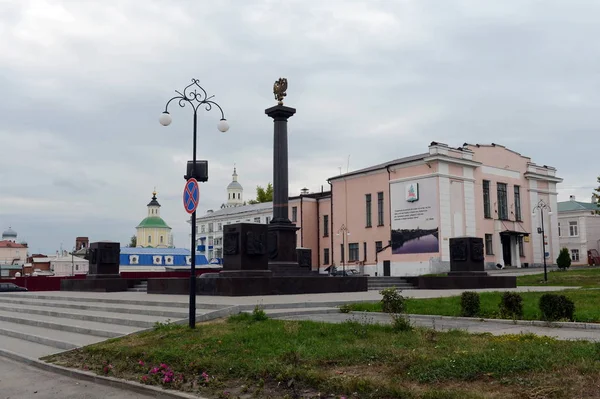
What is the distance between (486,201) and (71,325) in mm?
42737

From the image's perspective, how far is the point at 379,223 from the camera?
51812mm

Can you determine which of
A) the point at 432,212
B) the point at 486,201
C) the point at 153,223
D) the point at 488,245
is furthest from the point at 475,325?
the point at 153,223

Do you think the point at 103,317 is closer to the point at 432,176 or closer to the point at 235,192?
the point at 432,176

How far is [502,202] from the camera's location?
51.9m

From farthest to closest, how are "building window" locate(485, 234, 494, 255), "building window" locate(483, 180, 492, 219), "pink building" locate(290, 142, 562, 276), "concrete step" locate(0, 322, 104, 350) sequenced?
1. "building window" locate(483, 180, 492, 219)
2. "building window" locate(485, 234, 494, 255)
3. "pink building" locate(290, 142, 562, 276)
4. "concrete step" locate(0, 322, 104, 350)

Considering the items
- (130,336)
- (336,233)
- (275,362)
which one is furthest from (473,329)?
(336,233)

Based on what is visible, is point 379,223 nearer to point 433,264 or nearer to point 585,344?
point 433,264

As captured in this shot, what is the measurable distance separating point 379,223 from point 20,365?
140ft

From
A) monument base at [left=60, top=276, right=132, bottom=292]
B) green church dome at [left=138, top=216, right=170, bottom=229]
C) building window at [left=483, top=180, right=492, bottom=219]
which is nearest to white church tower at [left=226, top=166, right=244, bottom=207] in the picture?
green church dome at [left=138, top=216, right=170, bottom=229]

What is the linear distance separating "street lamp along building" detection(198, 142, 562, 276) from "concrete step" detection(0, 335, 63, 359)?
36.0 m

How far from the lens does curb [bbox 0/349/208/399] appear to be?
7.66 metres

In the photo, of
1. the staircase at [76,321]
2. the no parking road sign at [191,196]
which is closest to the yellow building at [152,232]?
the staircase at [76,321]

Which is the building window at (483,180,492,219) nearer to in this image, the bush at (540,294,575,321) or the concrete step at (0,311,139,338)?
the bush at (540,294,575,321)

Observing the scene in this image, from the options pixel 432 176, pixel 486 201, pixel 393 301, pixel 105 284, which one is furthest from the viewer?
pixel 486 201
